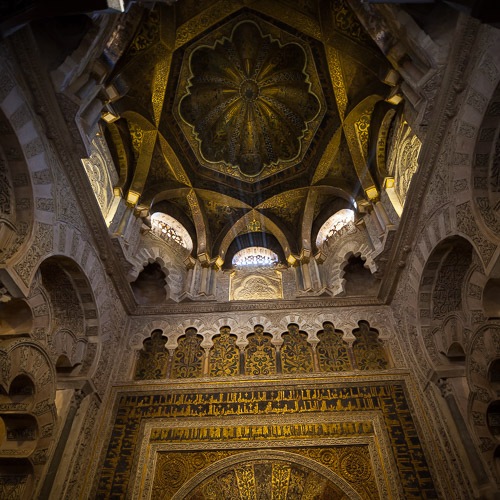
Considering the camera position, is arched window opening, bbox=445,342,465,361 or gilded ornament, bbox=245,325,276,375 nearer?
arched window opening, bbox=445,342,465,361

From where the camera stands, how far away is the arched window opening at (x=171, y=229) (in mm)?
8883

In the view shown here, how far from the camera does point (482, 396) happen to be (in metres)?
5.11

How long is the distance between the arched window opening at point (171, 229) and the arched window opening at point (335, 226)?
3.19 m

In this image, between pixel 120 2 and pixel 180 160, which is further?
pixel 180 160

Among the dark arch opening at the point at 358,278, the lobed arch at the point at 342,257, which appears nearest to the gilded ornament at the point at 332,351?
the lobed arch at the point at 342,257

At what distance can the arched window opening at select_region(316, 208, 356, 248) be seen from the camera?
870 cm

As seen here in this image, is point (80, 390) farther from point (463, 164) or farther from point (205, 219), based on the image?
point (463, 164)

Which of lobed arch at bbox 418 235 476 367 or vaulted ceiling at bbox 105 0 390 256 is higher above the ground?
vaulted ceiling at bbox 105 0 390 256

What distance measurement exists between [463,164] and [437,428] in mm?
3936

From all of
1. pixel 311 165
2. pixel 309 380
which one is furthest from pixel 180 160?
pixel 309 380

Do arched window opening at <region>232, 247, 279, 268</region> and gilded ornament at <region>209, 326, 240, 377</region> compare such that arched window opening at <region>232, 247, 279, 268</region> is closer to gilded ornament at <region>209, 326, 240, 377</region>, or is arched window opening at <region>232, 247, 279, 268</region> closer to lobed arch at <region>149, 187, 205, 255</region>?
lobed arch at <region>149, 187, 205, 255</region>

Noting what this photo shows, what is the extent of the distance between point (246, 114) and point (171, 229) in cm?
335

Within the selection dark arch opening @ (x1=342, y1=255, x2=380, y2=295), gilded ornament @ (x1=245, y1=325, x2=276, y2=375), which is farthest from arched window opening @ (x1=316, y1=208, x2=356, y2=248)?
gilded ornament @ (x1=245, y1=325, x2=276, y2=375)

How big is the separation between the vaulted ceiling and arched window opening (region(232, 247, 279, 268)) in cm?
45
